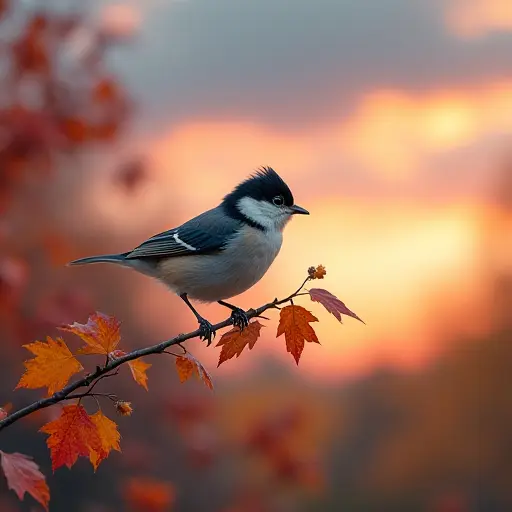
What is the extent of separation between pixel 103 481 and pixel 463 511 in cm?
501

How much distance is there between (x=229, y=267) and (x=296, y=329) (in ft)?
4.68

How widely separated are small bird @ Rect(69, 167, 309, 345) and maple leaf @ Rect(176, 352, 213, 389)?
A: 1.12 m

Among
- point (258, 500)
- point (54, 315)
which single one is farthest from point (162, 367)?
point (54, 315)

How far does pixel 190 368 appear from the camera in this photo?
6.95ft

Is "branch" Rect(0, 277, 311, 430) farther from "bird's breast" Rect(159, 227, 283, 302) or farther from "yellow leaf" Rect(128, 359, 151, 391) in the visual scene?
"bird's breast" Rect(159, 227, 283, 302)

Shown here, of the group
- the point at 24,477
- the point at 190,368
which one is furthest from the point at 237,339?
the point at 24,477

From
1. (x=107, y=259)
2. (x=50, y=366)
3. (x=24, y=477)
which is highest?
(x=50, y=366)

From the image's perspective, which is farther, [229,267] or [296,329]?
[229,267]

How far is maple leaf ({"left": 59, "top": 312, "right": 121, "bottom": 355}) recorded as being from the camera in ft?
6.53

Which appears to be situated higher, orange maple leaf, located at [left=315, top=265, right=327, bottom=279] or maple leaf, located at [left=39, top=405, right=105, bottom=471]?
orange maple leaf, located at [left=315, top=265, right=327, bottom=279]

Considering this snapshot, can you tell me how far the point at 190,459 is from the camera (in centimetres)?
786

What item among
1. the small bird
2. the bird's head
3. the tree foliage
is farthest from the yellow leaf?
the bird's head

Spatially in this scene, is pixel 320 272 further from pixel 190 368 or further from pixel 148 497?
pixel 148 497

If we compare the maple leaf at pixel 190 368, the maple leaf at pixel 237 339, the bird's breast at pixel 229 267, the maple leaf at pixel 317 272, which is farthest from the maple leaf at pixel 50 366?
the bird's breast at pixel 229 267
